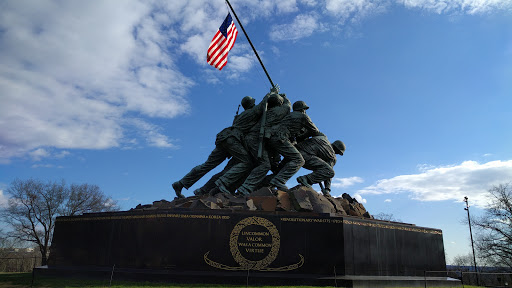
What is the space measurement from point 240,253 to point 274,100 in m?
6.74

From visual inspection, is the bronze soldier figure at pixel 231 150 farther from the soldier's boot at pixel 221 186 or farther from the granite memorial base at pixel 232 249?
the granite memorial base at pixel 232 249

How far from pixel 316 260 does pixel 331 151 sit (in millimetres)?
5618

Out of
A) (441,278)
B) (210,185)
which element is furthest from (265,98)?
(441,278)

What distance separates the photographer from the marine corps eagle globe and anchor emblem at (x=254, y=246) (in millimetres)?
10438

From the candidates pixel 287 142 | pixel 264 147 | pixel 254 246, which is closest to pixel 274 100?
pixel 287 142

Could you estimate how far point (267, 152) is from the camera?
14430mm

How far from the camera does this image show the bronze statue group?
13992 mm

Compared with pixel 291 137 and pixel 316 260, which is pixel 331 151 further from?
pixel 316 260

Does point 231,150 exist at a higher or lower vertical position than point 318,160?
higher

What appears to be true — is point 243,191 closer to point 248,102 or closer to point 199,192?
point 199,192

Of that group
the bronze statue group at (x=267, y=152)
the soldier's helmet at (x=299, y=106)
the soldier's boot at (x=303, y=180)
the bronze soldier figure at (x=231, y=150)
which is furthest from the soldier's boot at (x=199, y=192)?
the soldier's helmet at (x=299, y=106)

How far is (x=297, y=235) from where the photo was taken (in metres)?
10.9

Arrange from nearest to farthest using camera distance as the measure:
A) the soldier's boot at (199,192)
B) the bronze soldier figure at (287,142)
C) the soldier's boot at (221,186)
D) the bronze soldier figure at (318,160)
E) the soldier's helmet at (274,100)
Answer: the soldier's boot at (221,186) → the bronze soldier figure at (287,142) → the bronze soldier figure at (318,160) → the soldier's boot at (199,192) → the soldier's helmet at (274,100)

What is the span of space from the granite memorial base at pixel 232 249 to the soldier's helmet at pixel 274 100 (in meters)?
5.42
